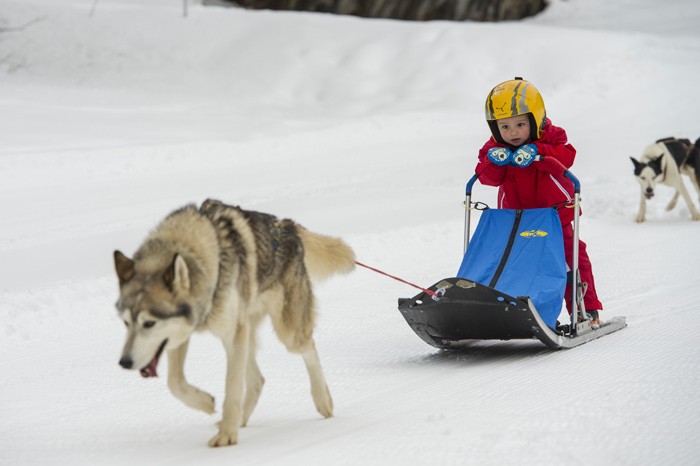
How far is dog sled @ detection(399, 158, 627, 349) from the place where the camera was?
5.68 m

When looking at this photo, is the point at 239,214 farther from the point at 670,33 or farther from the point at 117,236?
the point at 670,33

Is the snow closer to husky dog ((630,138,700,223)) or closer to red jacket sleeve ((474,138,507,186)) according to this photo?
husky dog ((630,138,700,223))

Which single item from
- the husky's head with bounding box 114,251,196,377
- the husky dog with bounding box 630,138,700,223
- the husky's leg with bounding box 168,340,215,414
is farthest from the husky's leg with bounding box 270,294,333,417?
the husky dog with bounding box 630,138,700,223

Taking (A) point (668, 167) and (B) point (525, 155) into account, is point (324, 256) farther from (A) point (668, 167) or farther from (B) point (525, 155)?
(A) point (668, 167)

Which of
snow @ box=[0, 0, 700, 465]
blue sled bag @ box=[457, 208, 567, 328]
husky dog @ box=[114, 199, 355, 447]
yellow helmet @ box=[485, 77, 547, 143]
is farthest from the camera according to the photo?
yellow helmet @ box=[485, 77, 547, 143]

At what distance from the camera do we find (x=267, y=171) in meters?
14.1

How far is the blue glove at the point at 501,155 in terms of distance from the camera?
20.4 ft

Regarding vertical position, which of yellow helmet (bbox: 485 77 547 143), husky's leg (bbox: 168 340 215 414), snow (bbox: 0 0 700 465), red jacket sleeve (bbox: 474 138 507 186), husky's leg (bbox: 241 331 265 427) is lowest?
snow (bbox: 0 0 700 465)

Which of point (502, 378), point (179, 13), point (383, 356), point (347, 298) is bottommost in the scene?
point (179, 13)

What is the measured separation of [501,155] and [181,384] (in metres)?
2.90

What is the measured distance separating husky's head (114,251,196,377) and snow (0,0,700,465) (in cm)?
58

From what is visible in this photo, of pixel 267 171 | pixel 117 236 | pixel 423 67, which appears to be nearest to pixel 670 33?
pixel 423 67

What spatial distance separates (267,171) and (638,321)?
8189 mm

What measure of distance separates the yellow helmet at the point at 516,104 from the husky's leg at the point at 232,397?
2.65 metres
